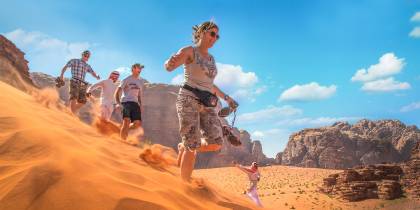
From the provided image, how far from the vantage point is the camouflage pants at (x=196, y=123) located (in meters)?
4.56

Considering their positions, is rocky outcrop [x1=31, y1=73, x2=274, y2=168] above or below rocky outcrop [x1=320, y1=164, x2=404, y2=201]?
above

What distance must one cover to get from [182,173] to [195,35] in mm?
1753

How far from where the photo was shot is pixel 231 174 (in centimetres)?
4034

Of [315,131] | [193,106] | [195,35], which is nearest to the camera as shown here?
[193,106]

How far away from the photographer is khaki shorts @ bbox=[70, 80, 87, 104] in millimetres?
9102

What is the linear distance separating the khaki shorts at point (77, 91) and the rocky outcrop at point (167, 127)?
48332mm

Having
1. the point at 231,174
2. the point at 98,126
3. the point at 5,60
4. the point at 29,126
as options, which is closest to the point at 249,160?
the point at 231,174

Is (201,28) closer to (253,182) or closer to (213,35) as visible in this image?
(213,35)

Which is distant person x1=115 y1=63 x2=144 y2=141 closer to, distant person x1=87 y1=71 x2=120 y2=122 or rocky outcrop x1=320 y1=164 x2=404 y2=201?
distant person x1=87 y1=71 x2=120 y2=122

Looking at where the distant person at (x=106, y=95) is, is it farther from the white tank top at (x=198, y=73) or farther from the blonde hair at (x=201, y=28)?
the white tank top at (x=198, y=73)

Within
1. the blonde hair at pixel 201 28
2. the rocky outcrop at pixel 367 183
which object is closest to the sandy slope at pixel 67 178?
the blonde hair at pixel 201 28

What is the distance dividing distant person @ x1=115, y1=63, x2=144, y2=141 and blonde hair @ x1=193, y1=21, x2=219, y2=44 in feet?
9.59

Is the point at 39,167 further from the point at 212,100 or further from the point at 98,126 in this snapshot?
the point at 98,126

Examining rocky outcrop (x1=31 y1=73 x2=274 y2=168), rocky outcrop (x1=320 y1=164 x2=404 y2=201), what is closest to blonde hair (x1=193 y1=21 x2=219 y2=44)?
rocky outcrop (x1=320 y1=164 x2=404 y2=201)
